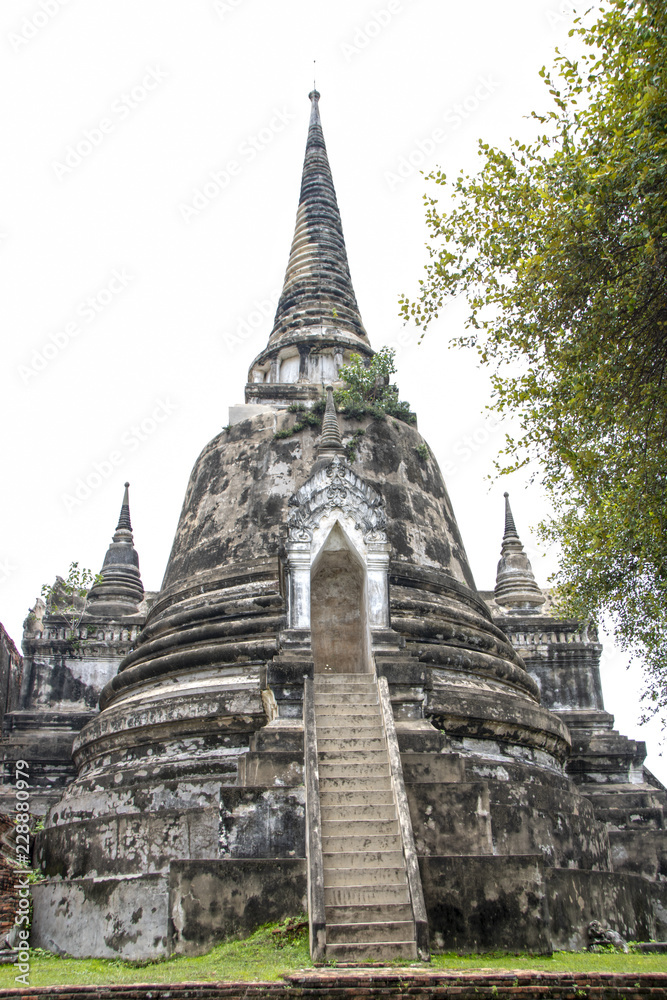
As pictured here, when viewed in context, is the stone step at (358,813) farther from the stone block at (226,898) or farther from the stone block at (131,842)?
the stone block at (131,842)

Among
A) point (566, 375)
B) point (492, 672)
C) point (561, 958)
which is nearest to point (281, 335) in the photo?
point (492, 672)

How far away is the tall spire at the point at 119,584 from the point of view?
63.3 feet

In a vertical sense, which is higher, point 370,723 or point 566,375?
point 566,375

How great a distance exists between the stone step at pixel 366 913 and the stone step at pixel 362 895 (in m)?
0.10

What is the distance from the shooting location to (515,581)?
20.7 m

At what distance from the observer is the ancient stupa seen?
23.1 ft

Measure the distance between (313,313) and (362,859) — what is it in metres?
13.1

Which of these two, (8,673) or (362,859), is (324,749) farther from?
(8,673)

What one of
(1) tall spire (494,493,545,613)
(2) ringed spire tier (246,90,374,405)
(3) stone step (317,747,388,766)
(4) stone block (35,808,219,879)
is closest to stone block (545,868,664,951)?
(3) stone step (317,747,388,766)

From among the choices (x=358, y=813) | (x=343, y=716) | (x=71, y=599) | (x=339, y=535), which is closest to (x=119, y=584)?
(x=71, y=599)

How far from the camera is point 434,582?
508 inches

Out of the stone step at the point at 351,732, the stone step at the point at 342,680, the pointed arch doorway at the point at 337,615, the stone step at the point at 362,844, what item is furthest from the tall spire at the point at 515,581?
the stone step at the point at 362,844

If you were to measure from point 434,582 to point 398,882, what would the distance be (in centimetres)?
643

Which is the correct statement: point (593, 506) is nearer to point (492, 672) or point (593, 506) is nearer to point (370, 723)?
point (492, 672)
